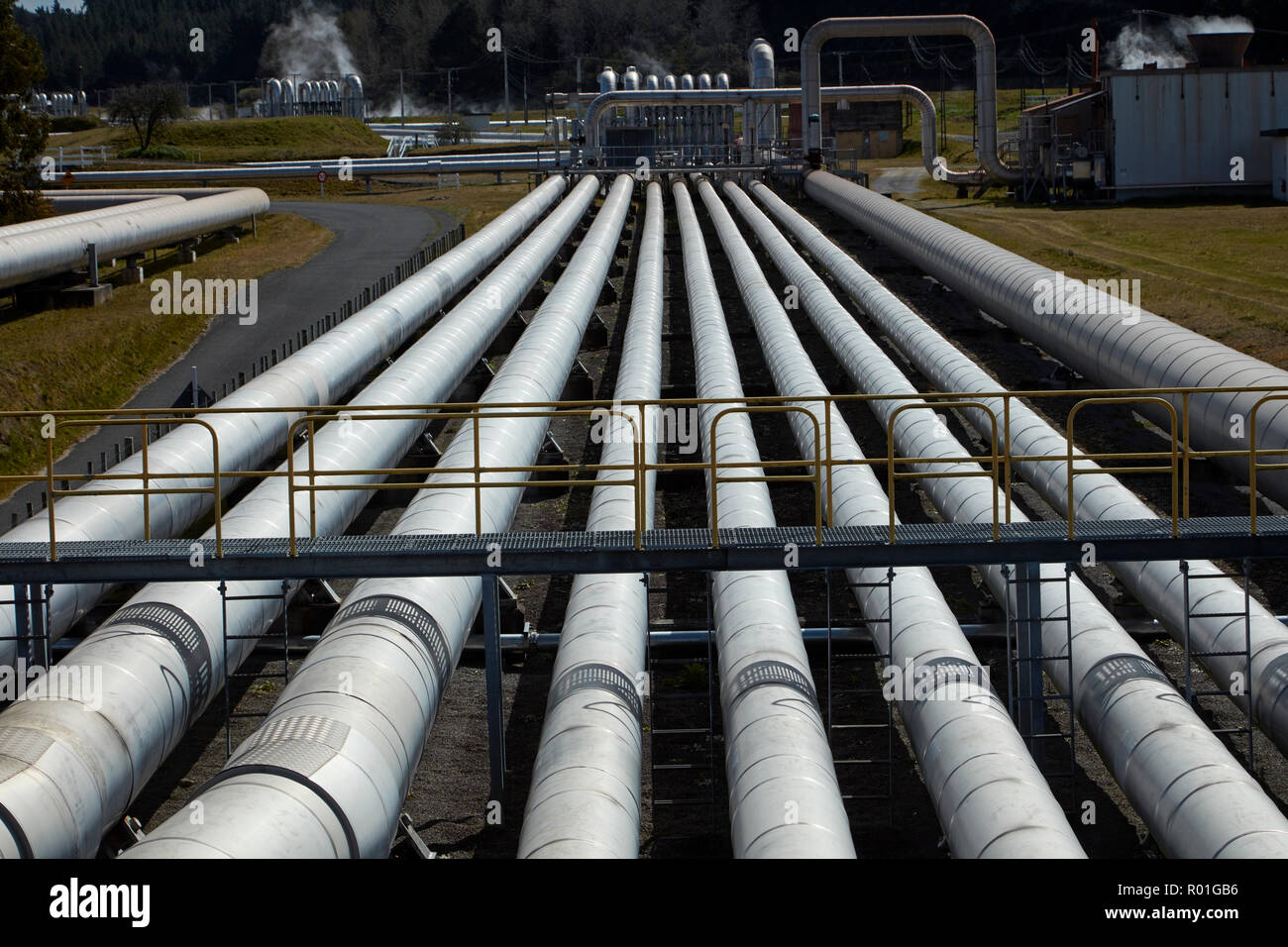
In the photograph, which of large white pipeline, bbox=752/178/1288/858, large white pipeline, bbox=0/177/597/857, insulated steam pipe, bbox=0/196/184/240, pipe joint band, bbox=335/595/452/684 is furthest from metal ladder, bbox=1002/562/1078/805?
insulated steam pipe, bbox=0/196/184/240

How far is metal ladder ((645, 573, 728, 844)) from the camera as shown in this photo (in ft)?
37.5

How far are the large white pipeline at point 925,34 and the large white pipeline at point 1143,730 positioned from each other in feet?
135

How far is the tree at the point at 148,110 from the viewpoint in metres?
89.6

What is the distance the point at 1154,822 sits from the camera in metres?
9.41

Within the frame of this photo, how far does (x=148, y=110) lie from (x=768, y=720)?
9254 cm

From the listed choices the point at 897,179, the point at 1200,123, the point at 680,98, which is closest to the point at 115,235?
the point at 680,98

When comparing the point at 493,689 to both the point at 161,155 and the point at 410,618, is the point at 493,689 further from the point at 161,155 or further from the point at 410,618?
the point at 161,155

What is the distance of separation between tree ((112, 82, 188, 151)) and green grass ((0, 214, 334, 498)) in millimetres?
57960

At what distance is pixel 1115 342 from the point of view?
21.1m

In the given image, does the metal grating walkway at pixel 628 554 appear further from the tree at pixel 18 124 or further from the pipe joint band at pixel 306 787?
the tree at pixel 18 124

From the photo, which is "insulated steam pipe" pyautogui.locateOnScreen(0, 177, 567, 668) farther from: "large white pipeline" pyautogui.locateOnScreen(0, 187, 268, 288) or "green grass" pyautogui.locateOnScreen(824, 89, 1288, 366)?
"green grass" pyautogui.locateOnScreen(824, 89, 1288, 366)

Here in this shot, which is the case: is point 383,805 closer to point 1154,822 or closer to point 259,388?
point 1154,822

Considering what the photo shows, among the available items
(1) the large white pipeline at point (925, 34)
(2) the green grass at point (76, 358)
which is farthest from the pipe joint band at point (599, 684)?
(1) the large white pipeline at point (925, 34)
